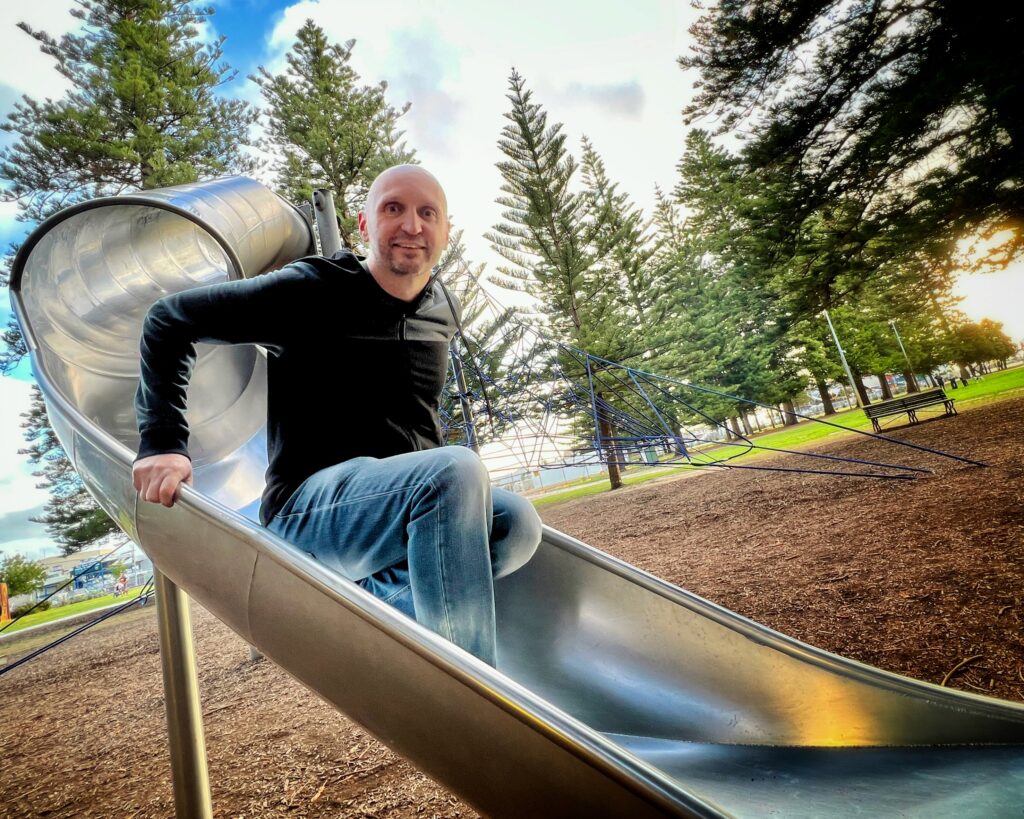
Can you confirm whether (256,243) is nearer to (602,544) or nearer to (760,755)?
(760,755)

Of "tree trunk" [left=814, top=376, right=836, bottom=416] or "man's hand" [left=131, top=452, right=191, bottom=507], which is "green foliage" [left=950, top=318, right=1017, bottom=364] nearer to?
"tree trunk" [left=814, top=376, right=836, bottom=416]

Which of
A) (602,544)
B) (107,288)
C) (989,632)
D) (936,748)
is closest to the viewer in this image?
(936,748)

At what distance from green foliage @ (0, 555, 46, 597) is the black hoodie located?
2811 cm

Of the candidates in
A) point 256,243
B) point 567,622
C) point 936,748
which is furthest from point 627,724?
point 256,243

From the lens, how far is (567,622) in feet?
4.67

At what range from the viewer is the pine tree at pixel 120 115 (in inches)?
360

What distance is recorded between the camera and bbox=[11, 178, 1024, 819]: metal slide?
2.41 feet

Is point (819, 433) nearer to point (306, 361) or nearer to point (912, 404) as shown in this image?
point (912, 404)

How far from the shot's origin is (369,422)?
112 cm

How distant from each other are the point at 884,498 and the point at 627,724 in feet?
14.2

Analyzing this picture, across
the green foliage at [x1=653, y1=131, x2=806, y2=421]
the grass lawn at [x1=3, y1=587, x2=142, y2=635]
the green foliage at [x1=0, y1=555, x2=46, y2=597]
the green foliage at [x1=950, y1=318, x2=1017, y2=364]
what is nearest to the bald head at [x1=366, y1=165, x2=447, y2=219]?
the grass lawn at [x1=3, y1=587, x2=142, y2=635]

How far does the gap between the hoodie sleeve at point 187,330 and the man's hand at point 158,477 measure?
0.06ft

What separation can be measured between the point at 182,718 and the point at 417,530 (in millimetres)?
993

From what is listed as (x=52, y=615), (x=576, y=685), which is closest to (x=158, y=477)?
(x=576, y=685)
